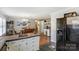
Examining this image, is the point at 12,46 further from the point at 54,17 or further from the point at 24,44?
the point at 54,17

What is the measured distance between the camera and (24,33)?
5.36 ft

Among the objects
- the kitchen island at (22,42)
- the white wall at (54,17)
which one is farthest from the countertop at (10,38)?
the white wall at (54,17)

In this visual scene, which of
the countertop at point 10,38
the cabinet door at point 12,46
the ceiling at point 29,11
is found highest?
the ceiling at point 29,11

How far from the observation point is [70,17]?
1.60m

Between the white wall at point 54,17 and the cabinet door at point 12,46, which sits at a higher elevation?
the white wall at point 54,17

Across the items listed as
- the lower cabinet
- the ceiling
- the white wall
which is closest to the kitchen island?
the lower cabinet

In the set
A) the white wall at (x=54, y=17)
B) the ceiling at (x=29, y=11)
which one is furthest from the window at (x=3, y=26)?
the white wall at (x=54, y=17)

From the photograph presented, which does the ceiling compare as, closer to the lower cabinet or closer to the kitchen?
the kitchen

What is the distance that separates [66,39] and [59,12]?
449 millimetres

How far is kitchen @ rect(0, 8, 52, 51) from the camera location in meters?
1.60

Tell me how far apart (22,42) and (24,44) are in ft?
0.15

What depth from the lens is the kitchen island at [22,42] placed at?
1619 millimetres

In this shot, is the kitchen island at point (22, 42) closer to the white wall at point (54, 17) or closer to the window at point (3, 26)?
the window at point (3, 26)
